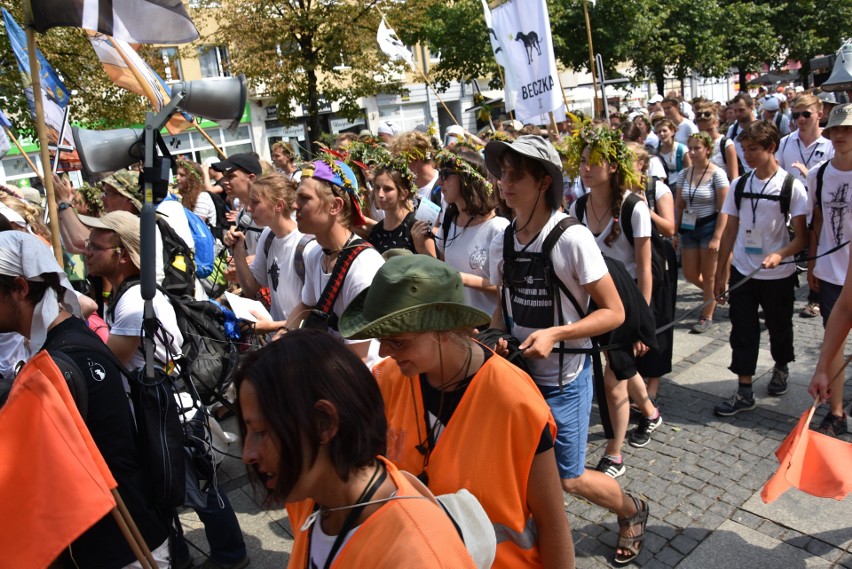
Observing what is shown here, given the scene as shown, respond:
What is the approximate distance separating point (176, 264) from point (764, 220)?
13.2ft

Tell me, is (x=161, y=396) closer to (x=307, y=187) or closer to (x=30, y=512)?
(x=30, y=512)

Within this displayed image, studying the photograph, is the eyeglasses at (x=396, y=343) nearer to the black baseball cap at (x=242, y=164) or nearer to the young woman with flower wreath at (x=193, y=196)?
the black baseball cap at (x=242, y=164)

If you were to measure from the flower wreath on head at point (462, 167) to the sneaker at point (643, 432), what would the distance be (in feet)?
6.06

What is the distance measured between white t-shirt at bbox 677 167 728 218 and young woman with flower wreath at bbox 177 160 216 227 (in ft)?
16.5

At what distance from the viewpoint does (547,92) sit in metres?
6.26

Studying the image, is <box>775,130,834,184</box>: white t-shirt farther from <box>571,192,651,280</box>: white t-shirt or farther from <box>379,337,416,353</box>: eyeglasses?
<box>379,337,416,353</box>: eyeglasses

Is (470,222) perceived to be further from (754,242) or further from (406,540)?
(406,540)

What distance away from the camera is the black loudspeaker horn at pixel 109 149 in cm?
279

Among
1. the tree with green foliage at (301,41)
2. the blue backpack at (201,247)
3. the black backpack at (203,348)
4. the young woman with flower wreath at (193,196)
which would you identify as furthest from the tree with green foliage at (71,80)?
the black backpack at (203,348)

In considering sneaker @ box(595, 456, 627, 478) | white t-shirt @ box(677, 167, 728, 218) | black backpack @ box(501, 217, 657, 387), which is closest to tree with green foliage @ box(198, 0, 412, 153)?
white t-shirt @ box(677, 167, 728, 218)

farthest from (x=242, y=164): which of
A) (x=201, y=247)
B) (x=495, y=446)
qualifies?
(x=495, y=446)

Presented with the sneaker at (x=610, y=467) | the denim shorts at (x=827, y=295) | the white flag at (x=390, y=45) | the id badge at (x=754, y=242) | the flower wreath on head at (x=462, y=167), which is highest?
the white flag at (x=390, y=45)

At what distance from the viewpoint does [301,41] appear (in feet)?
60.8

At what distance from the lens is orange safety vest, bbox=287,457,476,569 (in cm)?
141
